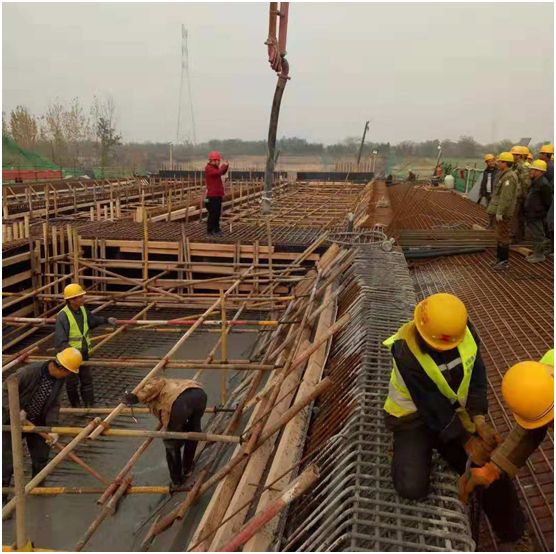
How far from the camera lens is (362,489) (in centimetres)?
274

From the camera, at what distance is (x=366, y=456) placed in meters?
3.06

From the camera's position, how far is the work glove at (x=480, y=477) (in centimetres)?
240

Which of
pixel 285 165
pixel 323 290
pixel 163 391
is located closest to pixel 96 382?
pixel 163 391

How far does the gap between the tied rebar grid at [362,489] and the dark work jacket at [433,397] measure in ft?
1.14

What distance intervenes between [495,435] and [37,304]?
8.70 meters

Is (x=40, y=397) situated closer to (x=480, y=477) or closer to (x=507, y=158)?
(x=480, y=477)

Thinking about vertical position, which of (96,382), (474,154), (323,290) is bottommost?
(96,382)

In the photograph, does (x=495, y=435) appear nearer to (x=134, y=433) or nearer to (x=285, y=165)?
(x=134, y=433)

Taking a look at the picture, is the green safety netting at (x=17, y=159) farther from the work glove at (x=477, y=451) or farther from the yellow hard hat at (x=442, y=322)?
the work glove at (x=477, y=451)

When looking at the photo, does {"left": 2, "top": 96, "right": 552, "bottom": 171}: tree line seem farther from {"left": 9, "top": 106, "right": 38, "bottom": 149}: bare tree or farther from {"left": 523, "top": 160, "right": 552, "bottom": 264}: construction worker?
{"left": 523, "top": 160, "right": 552, "bottom": 264}: construction worker

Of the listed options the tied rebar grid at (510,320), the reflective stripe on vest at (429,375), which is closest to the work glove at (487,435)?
the reflective stripe on vest at (429,375)

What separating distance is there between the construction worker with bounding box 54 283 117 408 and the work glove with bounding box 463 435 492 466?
15.2 ft

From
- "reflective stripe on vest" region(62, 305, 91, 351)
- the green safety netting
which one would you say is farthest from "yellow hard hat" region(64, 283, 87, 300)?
the green safety netting

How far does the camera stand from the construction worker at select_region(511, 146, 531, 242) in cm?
747
